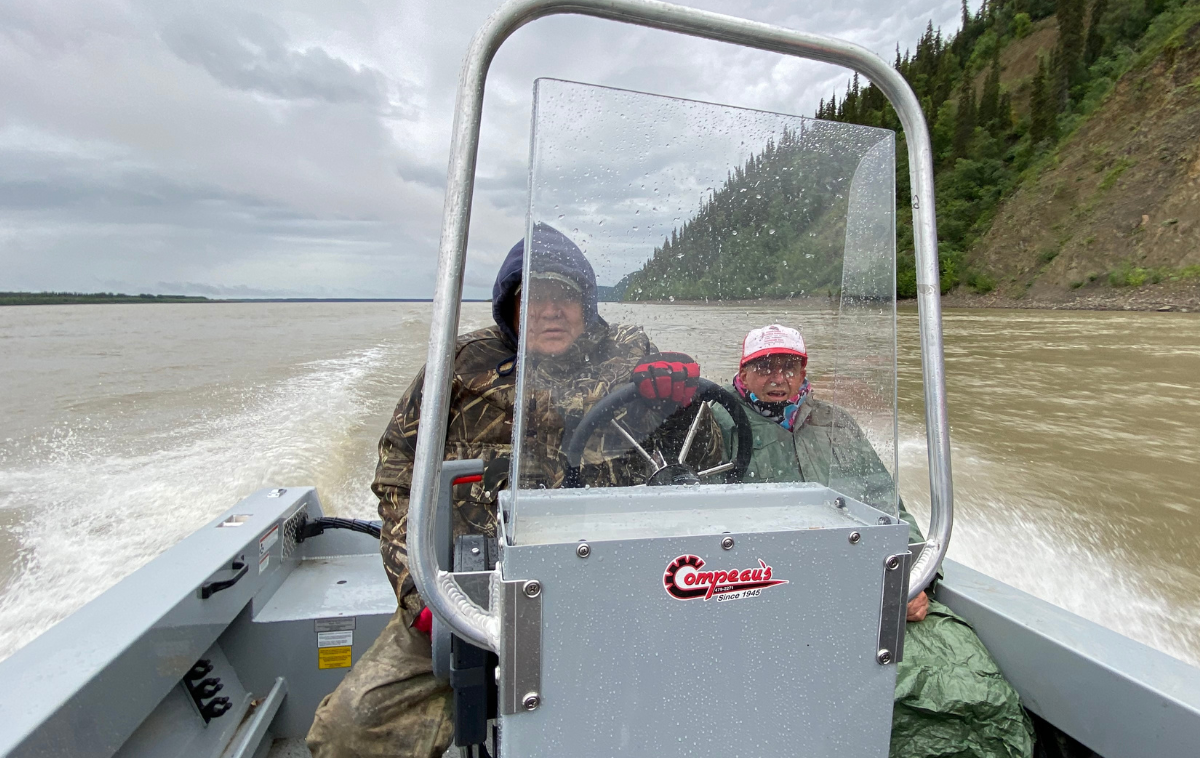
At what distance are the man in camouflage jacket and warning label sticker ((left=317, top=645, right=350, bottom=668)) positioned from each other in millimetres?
535

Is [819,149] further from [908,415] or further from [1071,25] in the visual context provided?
[1071,25]

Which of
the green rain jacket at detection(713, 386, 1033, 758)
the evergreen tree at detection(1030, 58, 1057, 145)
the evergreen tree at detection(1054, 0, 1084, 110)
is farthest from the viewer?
the evergreen tree at detection(1054, 0, 1084, 110)

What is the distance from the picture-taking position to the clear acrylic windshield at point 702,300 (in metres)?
0.82

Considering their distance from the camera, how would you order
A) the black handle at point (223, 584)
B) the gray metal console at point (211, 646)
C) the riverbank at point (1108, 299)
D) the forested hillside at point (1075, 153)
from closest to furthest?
the gray metal console at point (211, 646), the black handle at point (223, 584), the riverbank at point (1108, 299), the forested hillside at point (1075, 153)

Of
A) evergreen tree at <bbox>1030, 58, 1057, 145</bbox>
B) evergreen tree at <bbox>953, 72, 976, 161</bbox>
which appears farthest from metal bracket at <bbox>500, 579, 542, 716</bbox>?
evergreen tree at <bbox>1030, 58, 1057, 145</bbox>

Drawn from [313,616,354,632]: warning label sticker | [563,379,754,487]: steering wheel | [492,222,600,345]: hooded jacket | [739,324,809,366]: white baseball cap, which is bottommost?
[313,616,354,632]: warning label sticker

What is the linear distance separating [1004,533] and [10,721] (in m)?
5.87

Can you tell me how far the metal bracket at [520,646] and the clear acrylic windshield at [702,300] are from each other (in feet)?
0.22

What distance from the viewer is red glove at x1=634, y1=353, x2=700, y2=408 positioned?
0.93 metres

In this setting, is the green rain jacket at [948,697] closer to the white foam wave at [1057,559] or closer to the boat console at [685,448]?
the boat console at [685,448]

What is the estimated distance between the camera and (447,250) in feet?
2.45

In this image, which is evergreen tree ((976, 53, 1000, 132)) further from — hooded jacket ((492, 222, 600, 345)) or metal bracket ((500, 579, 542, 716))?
metal bracket ((500, 579, 542, 716))

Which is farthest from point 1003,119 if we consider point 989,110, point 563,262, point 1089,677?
point 563,262

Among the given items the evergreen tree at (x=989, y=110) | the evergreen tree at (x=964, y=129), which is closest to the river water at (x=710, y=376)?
the evergreen tree at (x=964, y=129)
